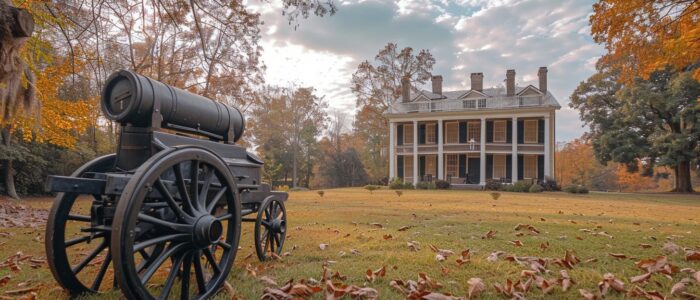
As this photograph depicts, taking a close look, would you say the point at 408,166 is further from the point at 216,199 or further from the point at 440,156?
the point at 216,199

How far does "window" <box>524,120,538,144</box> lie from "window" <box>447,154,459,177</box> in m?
5.42

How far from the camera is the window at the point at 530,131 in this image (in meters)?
29.6

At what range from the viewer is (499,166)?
3067 cm

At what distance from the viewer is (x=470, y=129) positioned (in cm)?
3162

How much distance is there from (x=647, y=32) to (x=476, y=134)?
24.5 m

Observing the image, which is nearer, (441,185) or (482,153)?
(441,185)

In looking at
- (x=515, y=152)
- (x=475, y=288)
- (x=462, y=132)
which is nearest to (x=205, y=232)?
(x=475, y=288)

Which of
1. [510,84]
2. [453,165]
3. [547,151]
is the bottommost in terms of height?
[453,165]

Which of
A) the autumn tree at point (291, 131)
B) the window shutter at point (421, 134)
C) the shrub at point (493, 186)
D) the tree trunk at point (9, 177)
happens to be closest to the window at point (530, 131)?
the shrub at point (493, 186)

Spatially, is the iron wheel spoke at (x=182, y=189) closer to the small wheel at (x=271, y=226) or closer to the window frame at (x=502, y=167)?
the small wheel at (x=271, y=226)

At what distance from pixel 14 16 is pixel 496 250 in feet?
15.5

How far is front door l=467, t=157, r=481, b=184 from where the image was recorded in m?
30.9

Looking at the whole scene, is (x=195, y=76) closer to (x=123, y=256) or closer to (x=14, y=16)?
(x=14, y=16)

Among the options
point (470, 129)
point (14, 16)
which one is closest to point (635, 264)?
point (14, 16)
